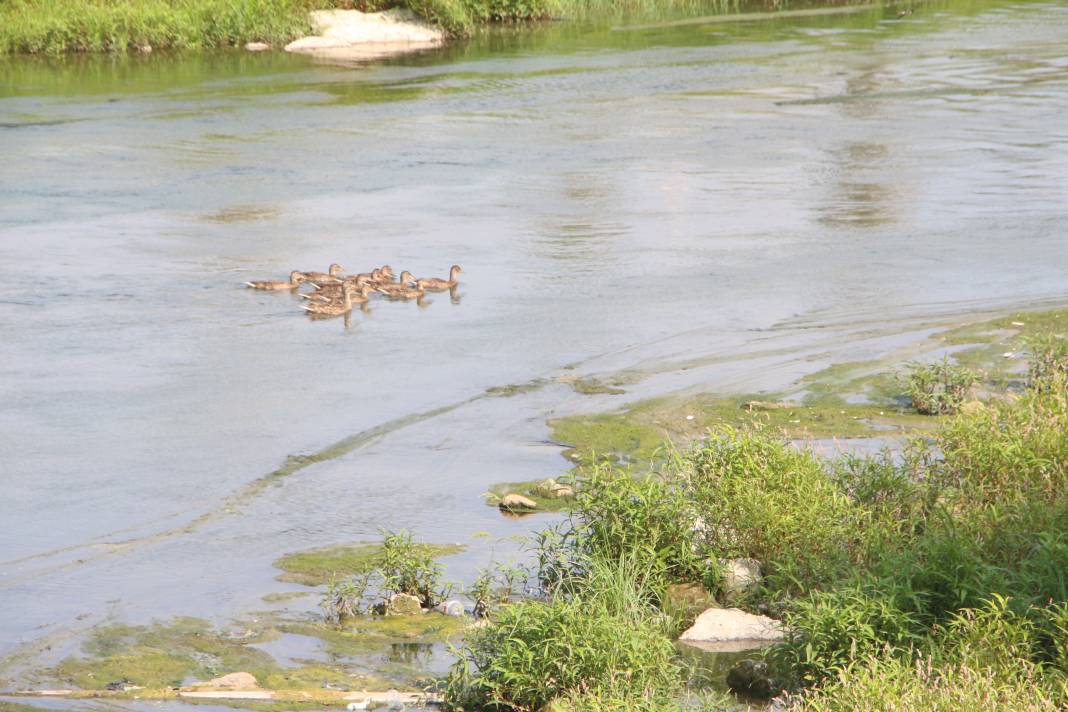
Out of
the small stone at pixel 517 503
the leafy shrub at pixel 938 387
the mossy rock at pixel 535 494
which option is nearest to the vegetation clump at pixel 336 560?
the small stone at pixel 517 503

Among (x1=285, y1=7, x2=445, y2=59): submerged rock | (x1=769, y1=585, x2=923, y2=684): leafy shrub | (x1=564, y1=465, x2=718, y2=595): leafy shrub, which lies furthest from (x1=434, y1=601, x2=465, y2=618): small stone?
(x1=285, y1=7, x2=445, y2=59): submerged rock

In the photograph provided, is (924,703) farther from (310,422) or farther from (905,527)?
(310,422)

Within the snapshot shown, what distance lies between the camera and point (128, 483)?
1031 centimetres

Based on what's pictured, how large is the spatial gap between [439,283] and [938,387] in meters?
5.78

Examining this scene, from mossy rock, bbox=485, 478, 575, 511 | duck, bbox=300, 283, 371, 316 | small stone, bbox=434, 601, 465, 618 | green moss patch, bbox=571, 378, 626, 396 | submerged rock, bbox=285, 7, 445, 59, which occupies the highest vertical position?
submerged rock, bbox=285, 7, 445, 59

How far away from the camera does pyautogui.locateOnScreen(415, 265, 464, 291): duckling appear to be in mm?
15211

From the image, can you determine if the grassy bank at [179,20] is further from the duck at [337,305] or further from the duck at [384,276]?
the duck at [337,305]

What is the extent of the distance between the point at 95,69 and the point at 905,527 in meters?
29.9

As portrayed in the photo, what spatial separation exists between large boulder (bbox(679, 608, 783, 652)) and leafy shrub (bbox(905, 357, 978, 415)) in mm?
3533

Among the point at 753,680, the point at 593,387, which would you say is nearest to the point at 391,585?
the point at 753,680

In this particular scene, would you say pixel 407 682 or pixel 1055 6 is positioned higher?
pixel 1055 6

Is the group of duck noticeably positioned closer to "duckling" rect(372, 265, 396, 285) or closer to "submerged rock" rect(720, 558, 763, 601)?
"duckling" rect(372, 265, 396, 285)

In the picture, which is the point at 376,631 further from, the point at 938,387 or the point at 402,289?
the point at 402,289

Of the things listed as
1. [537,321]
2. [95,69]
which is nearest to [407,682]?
[537,321]
